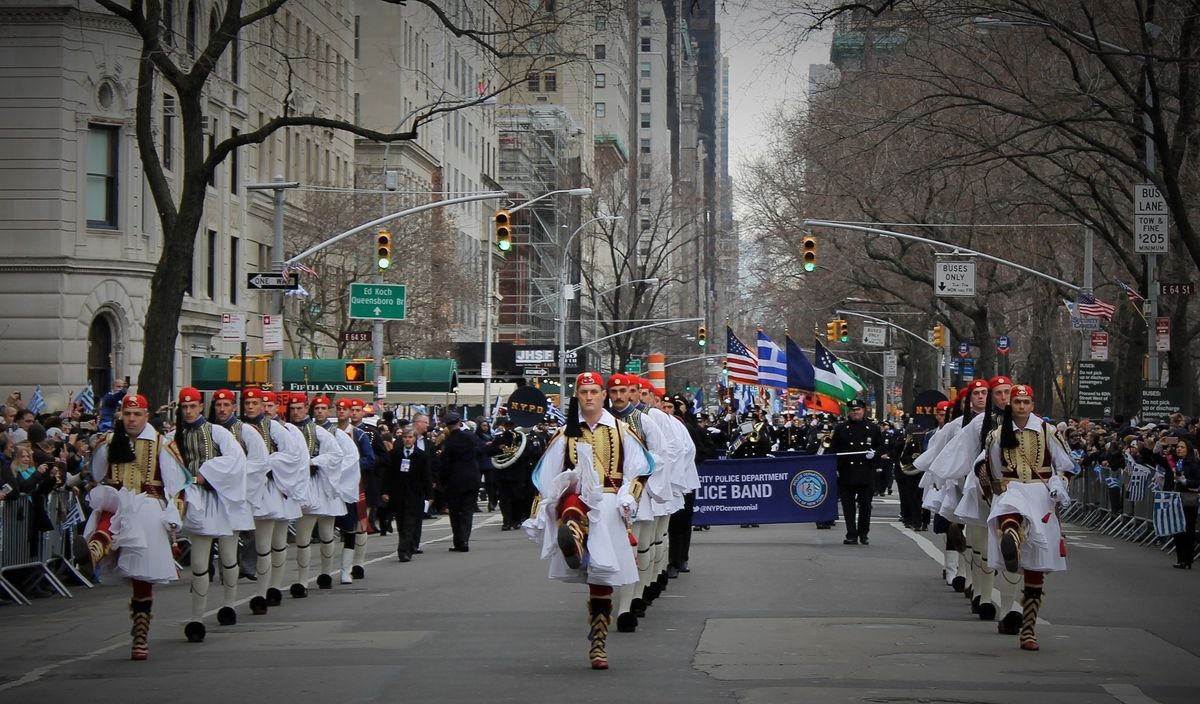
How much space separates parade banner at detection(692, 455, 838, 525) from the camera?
23828mm

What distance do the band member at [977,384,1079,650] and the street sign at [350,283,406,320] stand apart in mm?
24732

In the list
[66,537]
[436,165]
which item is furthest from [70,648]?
[436,165]

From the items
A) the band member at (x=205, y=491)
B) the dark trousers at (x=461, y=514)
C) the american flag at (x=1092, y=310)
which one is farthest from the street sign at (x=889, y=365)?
the band member at (x=205, y=491)

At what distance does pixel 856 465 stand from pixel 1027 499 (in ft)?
36.2

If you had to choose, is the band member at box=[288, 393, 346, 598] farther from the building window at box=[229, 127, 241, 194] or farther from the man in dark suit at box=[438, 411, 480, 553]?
the building window at box=[229, 127, 241, 194]

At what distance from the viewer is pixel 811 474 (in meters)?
24.1

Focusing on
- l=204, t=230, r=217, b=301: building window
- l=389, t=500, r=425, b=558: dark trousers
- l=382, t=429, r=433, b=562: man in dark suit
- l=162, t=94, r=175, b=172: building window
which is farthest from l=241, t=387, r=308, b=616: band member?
l=204, t=230, r=217, b=301: building window

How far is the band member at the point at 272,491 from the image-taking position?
15.4 m

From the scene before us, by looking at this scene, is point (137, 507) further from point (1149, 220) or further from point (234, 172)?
point (234, 172)

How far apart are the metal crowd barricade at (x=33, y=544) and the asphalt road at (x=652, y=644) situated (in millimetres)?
427

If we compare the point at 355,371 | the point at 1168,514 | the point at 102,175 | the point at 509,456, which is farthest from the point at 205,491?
the point at 102,175

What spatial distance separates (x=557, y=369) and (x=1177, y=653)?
194ft

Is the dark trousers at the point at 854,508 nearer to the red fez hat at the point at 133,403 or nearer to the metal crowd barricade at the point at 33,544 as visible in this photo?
the metal crowd barricade at the point at 33,544

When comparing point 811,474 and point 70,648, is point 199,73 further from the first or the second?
point 70,648
